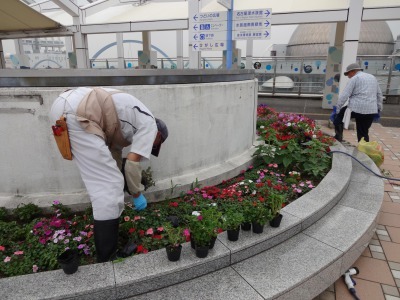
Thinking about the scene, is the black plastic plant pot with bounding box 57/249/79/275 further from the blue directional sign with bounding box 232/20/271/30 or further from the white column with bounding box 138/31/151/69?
the white column with bounding box 138/31/151/69

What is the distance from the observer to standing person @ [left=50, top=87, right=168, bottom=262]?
2.04m

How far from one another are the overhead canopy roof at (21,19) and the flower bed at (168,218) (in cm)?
984

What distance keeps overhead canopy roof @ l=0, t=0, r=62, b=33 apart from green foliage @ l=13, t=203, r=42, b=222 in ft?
31.8

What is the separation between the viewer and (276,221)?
8.50ft

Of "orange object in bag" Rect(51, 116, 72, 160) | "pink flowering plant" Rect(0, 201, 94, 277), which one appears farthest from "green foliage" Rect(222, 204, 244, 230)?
"orange object in bag" Rect(51, 116, 72, 160)

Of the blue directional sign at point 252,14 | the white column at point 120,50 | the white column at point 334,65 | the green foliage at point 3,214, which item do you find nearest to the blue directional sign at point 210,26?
the blue directional sign at point 252,14

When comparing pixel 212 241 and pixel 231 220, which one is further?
pixel 231 220

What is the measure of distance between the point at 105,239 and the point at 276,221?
140 cm

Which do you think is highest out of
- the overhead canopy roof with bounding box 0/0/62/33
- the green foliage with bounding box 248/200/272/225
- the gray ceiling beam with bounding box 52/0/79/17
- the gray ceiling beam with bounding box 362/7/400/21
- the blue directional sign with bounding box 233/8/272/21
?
the gray ceiling beam with bounding box 52/0/79/17

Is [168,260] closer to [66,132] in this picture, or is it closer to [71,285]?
[71,285]

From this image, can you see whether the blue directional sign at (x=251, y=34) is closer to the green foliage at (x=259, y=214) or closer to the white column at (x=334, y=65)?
the green foliage at (x=259, y=214)

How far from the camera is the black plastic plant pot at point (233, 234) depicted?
2.37 m

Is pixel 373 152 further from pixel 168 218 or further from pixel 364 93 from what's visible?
pixel 168 218

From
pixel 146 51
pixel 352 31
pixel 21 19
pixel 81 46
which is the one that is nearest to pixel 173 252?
pixel 352 31
